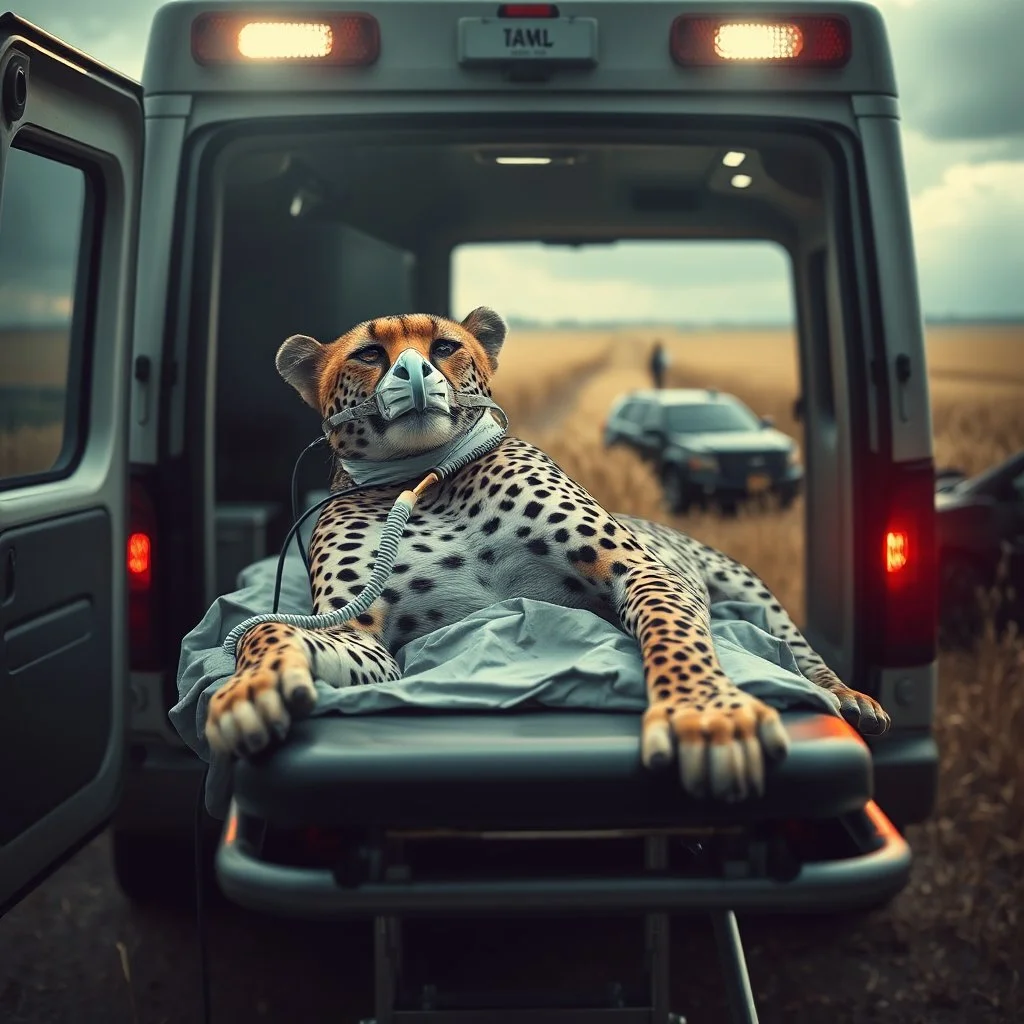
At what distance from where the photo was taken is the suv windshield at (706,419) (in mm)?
10672

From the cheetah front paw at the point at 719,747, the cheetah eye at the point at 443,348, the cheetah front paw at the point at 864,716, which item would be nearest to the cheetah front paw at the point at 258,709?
the cheetah front paw at the point at 719,747

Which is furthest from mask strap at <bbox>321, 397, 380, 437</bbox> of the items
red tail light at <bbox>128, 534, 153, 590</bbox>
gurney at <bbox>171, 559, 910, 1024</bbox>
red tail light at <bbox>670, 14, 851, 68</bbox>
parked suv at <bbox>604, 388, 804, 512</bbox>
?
parked suv at <bbox>604, 388, 804, 512</bbox>

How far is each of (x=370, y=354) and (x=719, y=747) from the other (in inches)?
38.2

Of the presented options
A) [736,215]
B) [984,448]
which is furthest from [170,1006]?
[984,448]

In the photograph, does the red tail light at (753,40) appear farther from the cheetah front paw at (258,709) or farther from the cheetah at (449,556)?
the cheetah front paw at (258,709)

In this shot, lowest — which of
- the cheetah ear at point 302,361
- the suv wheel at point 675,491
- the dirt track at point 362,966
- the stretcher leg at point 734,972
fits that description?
the dirt track at point 362,966

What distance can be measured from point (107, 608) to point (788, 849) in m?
1.44

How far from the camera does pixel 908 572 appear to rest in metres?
2.77

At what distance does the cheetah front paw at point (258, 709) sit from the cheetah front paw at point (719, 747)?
41cm

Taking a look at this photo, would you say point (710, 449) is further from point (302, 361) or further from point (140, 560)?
point (302, 361)

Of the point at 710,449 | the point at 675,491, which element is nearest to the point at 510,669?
the point at 675,491

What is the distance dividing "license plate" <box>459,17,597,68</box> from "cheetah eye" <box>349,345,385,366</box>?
25.2 inches

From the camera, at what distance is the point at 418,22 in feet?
8.33

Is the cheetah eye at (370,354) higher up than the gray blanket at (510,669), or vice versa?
the cheetah eye at (370,354)
